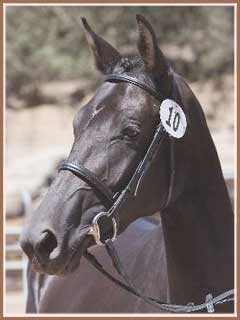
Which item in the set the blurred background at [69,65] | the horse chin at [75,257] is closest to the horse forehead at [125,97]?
the horse chin at [75,257]

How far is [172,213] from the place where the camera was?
3084 millimetres

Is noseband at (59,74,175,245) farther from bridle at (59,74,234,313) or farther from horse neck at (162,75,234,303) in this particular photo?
horse neck at (162,75,234,303)

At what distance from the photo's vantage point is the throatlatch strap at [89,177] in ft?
8.85

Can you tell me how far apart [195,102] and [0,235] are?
1681mm

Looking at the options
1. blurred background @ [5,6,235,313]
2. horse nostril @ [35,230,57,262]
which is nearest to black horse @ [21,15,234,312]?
horse nostril @ [35,230,57,262]

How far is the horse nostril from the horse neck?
0.69 m

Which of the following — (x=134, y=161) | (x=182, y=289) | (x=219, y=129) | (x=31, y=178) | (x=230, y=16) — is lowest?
(x=182, y=289)

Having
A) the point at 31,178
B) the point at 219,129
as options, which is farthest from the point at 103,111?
the point at 219,129

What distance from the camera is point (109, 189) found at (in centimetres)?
276

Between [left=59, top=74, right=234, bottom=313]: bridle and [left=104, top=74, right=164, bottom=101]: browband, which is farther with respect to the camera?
[left=104, top=74, right=164, bottom=101]: browband

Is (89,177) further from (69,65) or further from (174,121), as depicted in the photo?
(69,65)

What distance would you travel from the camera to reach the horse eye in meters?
2.80

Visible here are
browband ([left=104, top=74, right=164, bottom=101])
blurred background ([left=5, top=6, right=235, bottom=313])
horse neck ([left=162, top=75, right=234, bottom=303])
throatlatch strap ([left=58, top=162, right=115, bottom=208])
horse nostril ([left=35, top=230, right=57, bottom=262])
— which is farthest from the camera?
blurred background ([left=5, top=6, right=235, bottom=313])

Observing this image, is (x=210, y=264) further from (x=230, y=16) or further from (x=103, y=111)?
(x=230, y=16)
